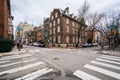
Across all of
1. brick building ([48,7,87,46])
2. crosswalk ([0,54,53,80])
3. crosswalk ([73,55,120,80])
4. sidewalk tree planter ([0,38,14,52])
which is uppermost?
brick building ([48,7,87,46])

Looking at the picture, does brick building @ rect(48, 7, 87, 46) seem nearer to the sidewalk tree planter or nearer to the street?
the sidewalk tree planter

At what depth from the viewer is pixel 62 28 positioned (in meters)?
45.2

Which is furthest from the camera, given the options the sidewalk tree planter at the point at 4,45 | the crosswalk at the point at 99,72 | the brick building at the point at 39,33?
the brick building at the point at 39,33

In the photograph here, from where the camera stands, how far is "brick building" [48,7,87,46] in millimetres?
45438

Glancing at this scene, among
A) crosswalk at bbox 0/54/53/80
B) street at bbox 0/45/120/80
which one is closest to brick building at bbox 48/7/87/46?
street at bbox 0/45/120/80

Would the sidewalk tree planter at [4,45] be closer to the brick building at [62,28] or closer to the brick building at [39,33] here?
the brick building at [62,28]

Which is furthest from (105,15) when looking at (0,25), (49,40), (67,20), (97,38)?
(97,38)

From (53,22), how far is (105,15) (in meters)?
19.1

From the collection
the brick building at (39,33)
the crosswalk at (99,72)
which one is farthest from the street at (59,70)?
the brick building at (39,33)

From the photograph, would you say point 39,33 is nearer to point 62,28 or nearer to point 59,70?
point 62,28

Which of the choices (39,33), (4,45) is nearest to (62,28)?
(4,45)

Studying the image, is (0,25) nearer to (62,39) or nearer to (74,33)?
(62,39)

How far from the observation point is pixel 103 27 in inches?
1646

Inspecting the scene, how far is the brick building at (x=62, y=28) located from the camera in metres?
45.4
